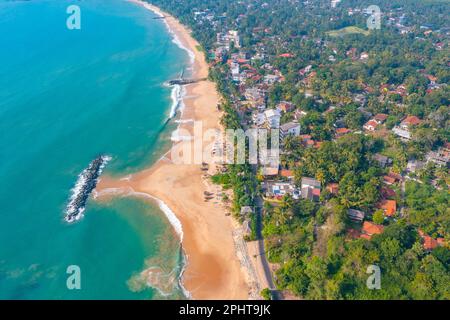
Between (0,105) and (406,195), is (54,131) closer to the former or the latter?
(0,105)

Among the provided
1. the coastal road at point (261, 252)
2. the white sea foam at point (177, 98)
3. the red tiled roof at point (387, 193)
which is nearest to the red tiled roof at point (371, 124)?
the red tiled roof at point (387, 193)

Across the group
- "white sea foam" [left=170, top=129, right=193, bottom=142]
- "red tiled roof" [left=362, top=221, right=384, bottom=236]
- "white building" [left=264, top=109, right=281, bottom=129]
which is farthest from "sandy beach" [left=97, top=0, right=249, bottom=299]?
"red tiled roof" [left=362, top=221, right=384, bottom=236]

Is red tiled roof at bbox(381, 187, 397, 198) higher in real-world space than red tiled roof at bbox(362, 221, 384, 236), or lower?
higher
